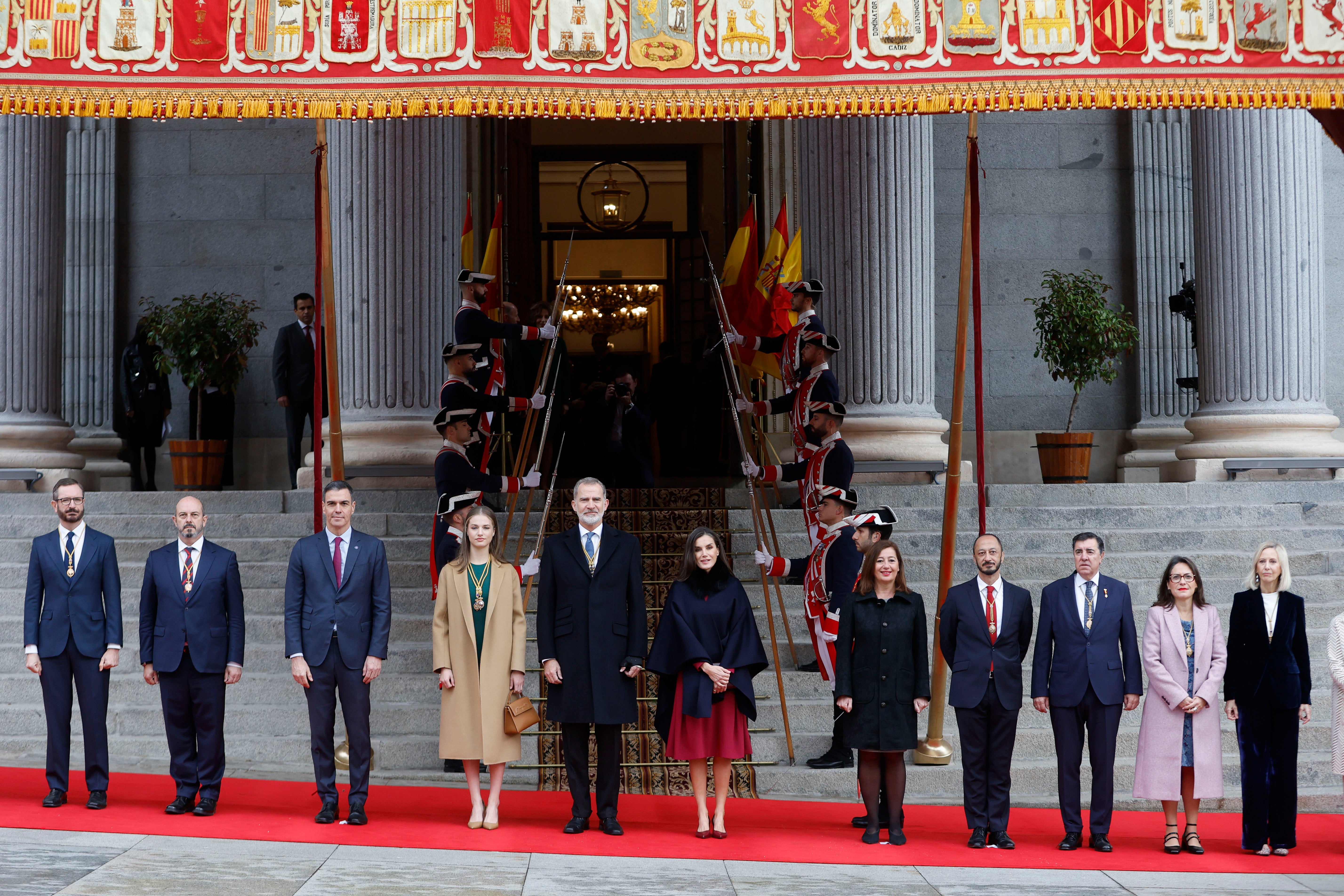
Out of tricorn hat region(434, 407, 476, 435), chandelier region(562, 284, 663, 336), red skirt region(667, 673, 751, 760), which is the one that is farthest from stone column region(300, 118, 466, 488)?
chandelier region(562, 284, 663, 336)

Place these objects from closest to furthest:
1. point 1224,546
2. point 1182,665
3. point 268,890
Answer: point 268,890 < point 1182,665 < point 1224,546

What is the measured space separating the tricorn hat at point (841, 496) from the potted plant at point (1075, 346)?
20.3 feet

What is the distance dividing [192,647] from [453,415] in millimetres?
2656

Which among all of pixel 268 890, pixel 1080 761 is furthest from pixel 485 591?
pixel 1080 761

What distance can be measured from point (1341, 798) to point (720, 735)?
3808 millimetres

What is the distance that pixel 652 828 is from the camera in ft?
24.1

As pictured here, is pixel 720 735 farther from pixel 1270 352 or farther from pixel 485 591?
pixel 1270 352

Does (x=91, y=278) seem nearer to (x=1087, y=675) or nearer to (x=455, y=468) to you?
(x=455, y=468)

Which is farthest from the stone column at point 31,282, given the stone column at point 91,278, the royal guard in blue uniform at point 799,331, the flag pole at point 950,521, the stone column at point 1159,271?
the stone column at point 1159,271

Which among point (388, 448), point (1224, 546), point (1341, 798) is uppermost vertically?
point (388, 448)

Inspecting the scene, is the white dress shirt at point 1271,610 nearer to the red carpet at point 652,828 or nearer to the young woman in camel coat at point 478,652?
the red carpet at point 652,828

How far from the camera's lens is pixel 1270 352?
12.5 m

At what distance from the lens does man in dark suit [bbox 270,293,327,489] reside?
1359 centimetres

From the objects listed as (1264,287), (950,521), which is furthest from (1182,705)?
(1264,287)
